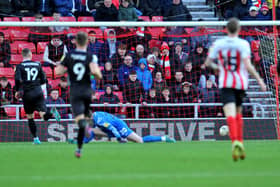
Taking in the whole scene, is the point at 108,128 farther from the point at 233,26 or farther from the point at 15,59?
the point at 15,59

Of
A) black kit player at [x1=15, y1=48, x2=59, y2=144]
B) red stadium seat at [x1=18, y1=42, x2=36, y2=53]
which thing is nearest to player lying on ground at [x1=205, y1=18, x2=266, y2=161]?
black kit player at [x1=15, y1=48, x2=59, y2=144]

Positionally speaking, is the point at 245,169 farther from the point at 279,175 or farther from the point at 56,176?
the point at 56,176

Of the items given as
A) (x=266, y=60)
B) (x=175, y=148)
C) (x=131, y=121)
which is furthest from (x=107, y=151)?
(x=266, y=60)

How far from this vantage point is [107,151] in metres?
13.2

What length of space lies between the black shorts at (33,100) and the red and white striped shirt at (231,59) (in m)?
5.88

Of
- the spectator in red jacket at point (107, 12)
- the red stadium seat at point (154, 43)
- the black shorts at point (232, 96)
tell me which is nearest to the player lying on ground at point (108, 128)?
the black shorts at point (232, 96)

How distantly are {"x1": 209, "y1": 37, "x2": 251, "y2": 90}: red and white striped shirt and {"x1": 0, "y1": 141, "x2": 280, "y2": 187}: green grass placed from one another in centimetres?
119

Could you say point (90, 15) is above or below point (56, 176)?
above

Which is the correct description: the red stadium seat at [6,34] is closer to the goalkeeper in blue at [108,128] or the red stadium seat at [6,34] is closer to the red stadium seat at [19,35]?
the red stadium seat at [19,35]


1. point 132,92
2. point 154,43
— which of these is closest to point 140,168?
point 132,92

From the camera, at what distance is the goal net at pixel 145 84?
19016 millimetres

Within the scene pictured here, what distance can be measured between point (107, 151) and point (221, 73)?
2.91 m

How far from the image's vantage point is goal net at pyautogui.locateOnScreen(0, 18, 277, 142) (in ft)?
62.4

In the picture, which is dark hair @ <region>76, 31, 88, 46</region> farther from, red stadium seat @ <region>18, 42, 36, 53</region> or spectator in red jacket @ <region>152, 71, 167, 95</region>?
red stadium seat @ <region>18, 42, 36, 53</region>
